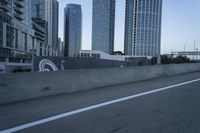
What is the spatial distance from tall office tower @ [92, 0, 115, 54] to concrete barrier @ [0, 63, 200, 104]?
103 metres

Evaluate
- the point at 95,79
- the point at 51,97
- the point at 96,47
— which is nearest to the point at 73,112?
the point at 51,97

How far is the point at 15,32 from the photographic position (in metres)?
96.8

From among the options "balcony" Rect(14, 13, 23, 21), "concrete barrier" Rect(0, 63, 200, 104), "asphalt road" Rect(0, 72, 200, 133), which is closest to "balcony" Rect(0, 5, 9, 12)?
"balcony" Rect(14, 13, 23, 21)

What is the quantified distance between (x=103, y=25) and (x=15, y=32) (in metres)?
44.1

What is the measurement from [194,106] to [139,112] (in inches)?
83.7

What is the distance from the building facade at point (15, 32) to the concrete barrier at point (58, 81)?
7317 cm

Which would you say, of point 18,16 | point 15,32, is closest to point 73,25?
point 18,16

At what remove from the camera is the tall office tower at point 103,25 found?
118750 millimetres

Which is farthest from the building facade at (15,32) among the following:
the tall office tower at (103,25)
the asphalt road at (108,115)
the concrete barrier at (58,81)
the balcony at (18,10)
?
the asphalt road at (108,115)

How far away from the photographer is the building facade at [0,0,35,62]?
278 ft

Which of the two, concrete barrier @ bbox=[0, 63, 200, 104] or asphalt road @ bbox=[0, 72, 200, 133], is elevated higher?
concrete barrier @ bbox=[0, 63, 200, 104]

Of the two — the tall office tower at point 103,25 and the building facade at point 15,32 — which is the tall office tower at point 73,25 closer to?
the tall office tower at point 103,25

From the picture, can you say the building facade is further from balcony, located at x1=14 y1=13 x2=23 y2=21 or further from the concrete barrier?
the concrete barrier

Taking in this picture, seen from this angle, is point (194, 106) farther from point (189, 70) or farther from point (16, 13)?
point (16, 13)
